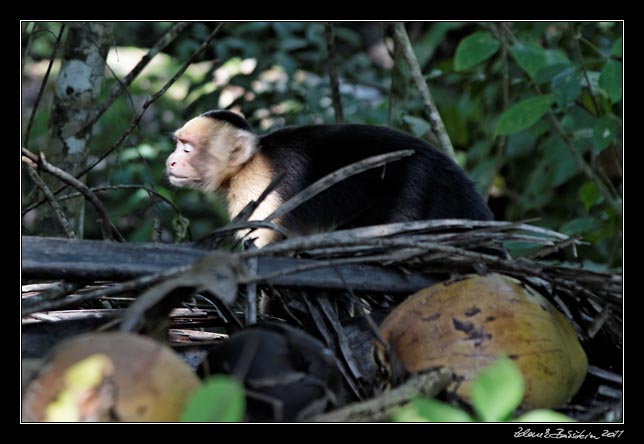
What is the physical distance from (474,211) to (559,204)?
2.59 metres

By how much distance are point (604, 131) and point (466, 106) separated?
92.8 inches

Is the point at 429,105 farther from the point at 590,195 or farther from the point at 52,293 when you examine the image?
the point at 52,293

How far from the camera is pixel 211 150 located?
3531 mm

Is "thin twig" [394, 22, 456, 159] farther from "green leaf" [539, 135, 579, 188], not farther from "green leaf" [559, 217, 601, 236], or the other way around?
"green leaf" [539, 135, 579, 188]

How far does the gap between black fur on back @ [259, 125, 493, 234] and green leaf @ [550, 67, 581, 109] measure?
631 mm

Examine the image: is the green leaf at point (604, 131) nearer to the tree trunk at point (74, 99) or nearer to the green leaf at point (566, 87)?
the green leaf at point (566, 87)

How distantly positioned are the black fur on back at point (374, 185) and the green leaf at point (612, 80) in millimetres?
673

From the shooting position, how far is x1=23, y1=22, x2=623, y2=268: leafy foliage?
3.71m

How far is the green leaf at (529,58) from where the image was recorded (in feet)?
11.8

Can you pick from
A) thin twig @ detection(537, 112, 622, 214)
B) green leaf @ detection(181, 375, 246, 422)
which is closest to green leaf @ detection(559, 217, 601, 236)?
thin twig @ detection(537, 112, 622, 214)

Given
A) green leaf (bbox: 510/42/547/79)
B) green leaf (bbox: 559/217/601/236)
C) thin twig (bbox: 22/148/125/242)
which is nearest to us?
thin twig (bbox: 22/148/125/242)

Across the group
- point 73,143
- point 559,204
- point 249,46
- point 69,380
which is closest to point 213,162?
point 73,143

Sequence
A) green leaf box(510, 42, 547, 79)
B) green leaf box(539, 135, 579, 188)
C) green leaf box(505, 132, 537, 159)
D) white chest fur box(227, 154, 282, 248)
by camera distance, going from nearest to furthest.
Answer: white chest fur box(227, 154, 282, 248), green leaf box(510, 42, 547, 79), green leaf box(539, 135, 579, 188), green leaf box(505, 132, 537, 159)

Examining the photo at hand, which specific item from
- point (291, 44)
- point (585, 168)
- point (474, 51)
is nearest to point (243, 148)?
point (474, 51)
